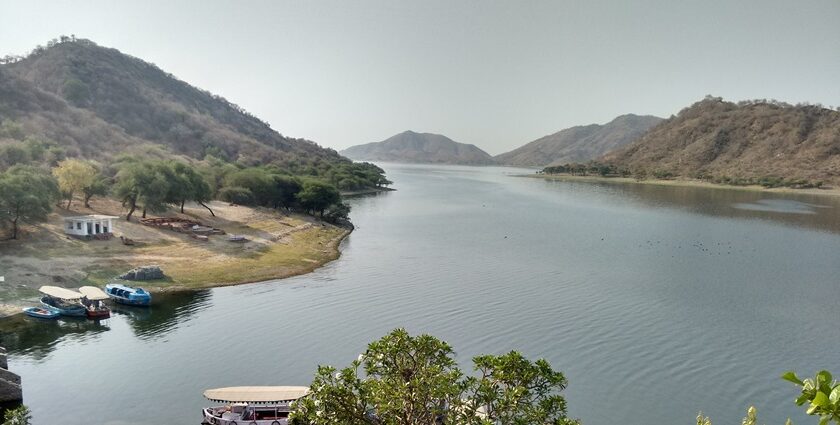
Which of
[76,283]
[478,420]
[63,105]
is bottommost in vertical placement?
Answer: [76,283]

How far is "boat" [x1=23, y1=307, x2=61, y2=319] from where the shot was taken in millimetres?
45656

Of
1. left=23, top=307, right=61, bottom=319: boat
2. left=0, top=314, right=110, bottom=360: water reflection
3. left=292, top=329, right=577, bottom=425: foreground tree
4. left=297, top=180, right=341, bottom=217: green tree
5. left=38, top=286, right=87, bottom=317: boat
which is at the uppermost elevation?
left=297, top=180, right=341, bottom=217: green tree

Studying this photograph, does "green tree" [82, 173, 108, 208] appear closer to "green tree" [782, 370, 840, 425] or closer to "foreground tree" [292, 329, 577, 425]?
"foreground tree" [292, 329, 577, 425]

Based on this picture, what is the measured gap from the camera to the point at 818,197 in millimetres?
187125

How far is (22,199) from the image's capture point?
60.0 meters

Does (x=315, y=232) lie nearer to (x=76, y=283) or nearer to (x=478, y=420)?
(x=76, y=283)

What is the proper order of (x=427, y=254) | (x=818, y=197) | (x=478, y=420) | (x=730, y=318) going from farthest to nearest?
(x=818, y=197)
(x=427, y=254)
(x=730, y=318)
(x=478, y=420)

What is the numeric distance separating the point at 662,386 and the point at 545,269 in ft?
114

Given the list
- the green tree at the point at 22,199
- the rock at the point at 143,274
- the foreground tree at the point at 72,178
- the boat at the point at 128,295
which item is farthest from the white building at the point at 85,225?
the boat at the point at 128,295

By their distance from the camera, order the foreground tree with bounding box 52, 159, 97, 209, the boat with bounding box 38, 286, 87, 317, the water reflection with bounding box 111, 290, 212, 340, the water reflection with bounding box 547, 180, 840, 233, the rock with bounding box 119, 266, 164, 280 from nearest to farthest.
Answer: the water reflection with bounding box 111, 290, 212, 340, the boat with bounding box 38, 286, 87, 317, the rock with bounding box 119, 266, 164, 280, the foreground tree with bounding box 52, 159, 97, 209, the water reflection with bounding box 547, 180, 840, 233

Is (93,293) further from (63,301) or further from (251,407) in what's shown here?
(251,407)

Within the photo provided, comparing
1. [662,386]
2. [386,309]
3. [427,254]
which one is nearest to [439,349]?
[662,386]

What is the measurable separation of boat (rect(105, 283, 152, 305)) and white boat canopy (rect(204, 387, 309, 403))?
22934 mm

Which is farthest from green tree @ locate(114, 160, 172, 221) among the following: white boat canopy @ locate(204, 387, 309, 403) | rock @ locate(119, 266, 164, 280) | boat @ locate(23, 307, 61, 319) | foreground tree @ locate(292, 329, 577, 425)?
foreground tree @ locate(292, 329, 577, 425)
